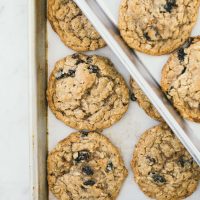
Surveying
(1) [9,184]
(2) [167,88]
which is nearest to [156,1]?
(2) [167,88]

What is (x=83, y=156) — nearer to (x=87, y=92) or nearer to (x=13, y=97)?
(x=87, y=92)

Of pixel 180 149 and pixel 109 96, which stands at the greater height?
pixel 109 96

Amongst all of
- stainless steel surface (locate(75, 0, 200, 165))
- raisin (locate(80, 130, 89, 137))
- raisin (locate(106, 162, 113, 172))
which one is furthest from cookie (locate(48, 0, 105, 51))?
raisin (locate(106, 162, 113, 172))

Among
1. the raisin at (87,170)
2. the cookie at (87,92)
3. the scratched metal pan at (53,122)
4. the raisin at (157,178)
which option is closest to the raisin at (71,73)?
the cookie at (87,92)

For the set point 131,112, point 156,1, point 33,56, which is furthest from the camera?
point 131,112

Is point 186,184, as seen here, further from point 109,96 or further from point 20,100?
point 20,100

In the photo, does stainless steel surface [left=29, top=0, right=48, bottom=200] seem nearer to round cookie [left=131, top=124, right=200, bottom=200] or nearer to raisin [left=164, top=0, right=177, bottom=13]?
round cookie [left=131, top=124, right=200, bottom=200]

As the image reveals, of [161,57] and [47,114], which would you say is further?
[47,114]
